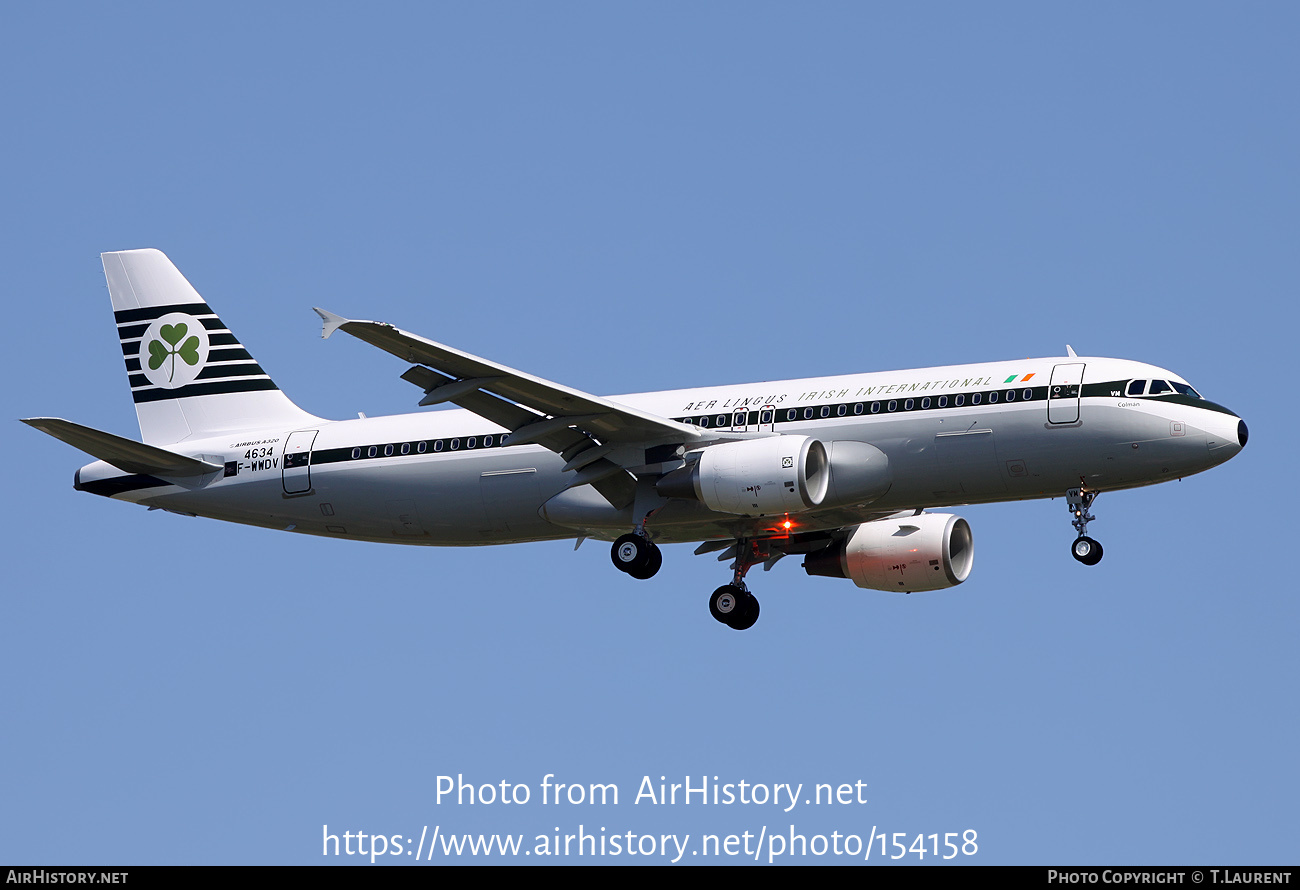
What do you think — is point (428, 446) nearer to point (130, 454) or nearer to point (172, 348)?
point (130, 454)

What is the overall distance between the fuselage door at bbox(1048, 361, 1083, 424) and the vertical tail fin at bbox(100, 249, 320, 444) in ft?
59.5

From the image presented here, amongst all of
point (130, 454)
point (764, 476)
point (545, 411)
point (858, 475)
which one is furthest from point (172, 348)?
point (858, 475)

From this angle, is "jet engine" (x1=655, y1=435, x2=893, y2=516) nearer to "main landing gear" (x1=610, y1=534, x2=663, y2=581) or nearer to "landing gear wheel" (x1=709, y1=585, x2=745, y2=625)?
"main landing gear" (x1=610, y1=534, x2=663, y2=581)

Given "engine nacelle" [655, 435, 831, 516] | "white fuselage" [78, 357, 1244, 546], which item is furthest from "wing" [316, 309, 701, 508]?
"engine nacelle" [655, 435, 831, 516]

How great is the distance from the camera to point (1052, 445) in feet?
120

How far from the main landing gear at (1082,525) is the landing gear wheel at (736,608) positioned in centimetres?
828

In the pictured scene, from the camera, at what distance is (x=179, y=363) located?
46438 millimetres

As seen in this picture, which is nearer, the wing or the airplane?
the wing

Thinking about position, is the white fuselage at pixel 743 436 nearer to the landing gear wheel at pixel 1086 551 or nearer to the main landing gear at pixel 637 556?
the main landing gear at pixel 637 556

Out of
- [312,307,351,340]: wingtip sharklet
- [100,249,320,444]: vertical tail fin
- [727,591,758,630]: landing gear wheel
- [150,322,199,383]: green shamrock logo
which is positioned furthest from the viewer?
[150,322,199,383]: green shamrock logo

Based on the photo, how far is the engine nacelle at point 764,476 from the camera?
36750 mm

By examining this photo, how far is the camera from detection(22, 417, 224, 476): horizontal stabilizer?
132 feet
